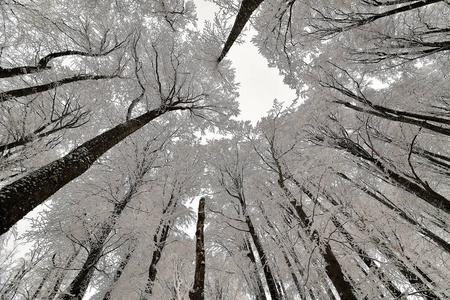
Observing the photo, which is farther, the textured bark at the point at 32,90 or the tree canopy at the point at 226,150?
the textured bark at the point at 32,90

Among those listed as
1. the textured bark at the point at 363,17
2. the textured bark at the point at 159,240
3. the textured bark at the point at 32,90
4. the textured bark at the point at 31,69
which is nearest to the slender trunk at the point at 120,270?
the textured bark at the point at 159,240

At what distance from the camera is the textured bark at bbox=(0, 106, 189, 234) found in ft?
7.07

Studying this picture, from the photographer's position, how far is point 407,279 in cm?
453

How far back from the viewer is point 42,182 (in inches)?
105

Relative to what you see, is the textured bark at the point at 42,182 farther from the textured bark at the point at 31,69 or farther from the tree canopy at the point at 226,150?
the textured bark at the point at 31,69

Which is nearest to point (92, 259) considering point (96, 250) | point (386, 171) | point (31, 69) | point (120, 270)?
point (96, 250)

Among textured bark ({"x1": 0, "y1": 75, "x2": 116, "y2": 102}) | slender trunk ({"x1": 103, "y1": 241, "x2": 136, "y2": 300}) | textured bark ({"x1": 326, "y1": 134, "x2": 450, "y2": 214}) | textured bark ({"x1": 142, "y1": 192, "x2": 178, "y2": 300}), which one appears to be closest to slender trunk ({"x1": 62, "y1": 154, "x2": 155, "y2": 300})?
textured bark ({"x1": 142, "y1": 192, "x2": 178, "y2": 300})

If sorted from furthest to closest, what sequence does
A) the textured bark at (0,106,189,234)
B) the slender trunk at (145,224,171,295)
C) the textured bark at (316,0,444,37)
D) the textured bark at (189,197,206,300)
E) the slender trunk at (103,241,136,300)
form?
1. the slender trunk at (103,241,136,300)
2. the slender trunk at (145,224,171,295)
3. the textured bark at (316,0,444,37)
4. the textured bark at (189,197,206,300)
5. the textured bark at (0,106,189,234)

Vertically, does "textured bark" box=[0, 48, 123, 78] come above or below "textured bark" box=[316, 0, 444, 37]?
above

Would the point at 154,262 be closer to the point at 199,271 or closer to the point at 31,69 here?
the point at 199,271

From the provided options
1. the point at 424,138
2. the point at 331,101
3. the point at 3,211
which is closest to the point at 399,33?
the point at 331,101

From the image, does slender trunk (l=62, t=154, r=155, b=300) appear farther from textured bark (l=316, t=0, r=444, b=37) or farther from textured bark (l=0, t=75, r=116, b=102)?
textured bark (l=316, t=0, r=444, b=37)

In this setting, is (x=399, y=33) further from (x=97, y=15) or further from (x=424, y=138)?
(x=97, y=15)

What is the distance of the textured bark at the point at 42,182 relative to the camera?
2.15 meters
